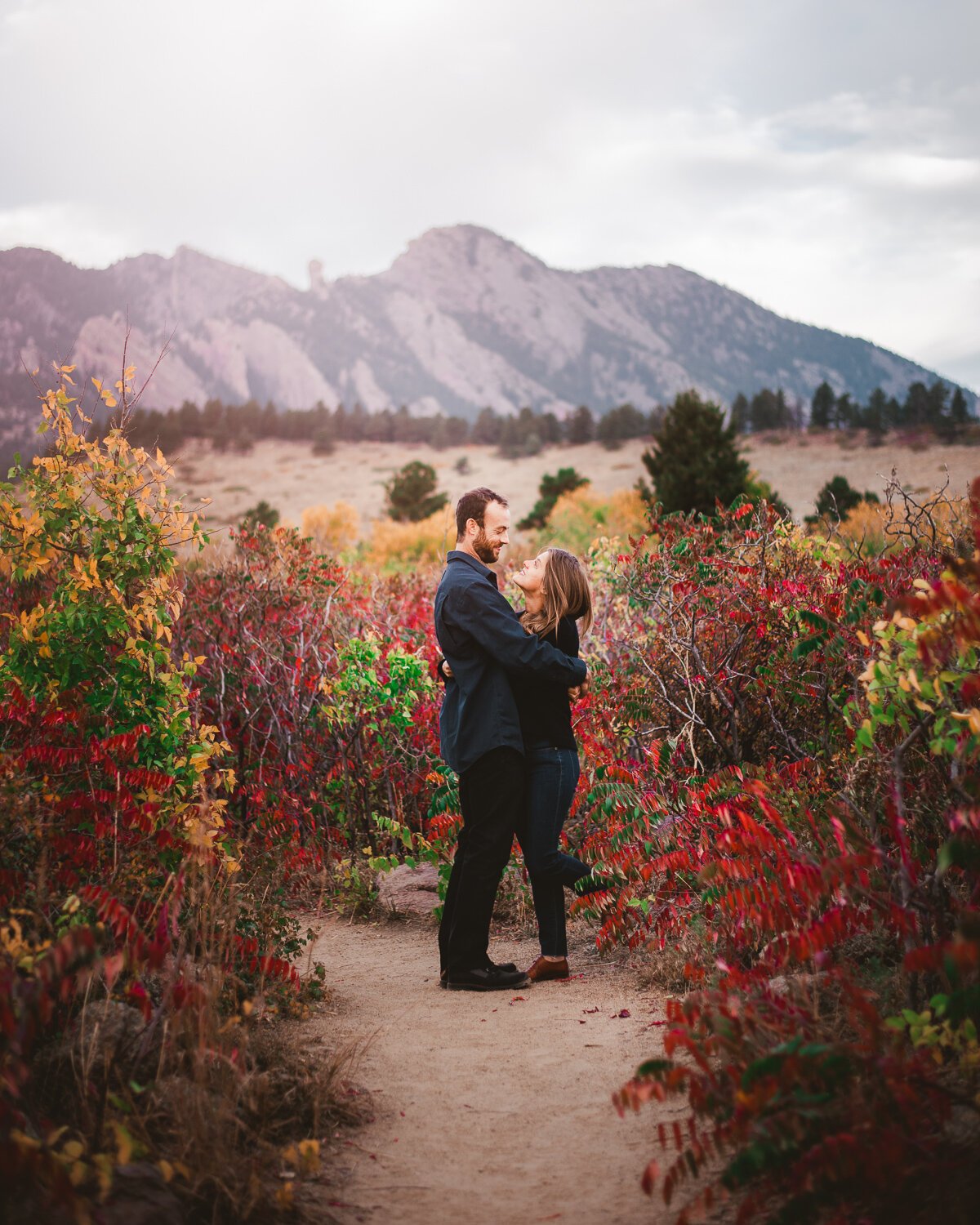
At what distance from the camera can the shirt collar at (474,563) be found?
13.8 ft

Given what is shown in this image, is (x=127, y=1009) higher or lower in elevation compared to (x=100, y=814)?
lower

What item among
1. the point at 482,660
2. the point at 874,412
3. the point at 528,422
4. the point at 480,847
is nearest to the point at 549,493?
the point at 874,412

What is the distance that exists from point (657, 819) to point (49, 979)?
3.03m

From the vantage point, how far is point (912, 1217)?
200cm

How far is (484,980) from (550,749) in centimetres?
107

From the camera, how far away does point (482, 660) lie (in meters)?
4.14

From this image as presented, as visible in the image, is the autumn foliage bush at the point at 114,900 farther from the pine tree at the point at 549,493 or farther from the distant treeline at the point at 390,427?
the distant treeline at the point at 390,427

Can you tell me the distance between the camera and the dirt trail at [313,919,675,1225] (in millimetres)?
2461

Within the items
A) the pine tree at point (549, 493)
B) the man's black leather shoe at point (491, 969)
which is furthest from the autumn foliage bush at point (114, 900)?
the pine tree at point (549, 493)

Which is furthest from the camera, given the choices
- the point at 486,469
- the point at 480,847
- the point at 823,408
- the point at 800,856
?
the point at 486,469

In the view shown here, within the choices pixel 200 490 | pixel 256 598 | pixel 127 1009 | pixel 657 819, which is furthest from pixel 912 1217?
pixel 200 490

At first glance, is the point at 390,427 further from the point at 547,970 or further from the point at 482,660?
the point at 547,970

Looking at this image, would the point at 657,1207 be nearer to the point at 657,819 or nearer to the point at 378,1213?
the point at 378,1213

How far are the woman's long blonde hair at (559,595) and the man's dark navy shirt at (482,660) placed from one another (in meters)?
0.20
